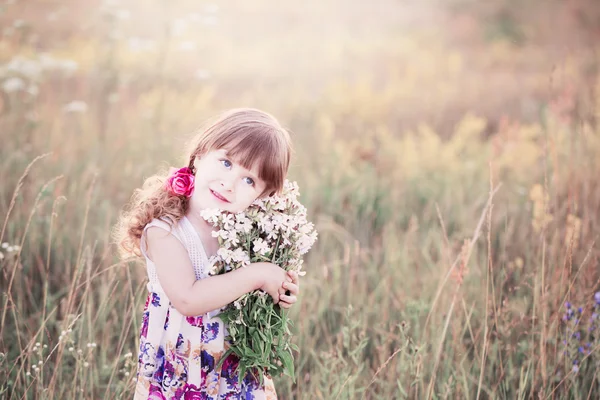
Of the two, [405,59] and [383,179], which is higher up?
[405,59]

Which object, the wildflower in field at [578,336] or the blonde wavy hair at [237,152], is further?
the wildflower in field at [578,336]

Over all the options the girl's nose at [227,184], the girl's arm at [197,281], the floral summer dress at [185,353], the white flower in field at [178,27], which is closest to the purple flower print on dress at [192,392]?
the floral summer dress at [185,353]

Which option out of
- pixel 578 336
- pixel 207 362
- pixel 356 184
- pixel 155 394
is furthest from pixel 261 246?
pixel 356 184

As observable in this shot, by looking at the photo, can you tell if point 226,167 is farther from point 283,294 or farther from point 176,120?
point 176,120

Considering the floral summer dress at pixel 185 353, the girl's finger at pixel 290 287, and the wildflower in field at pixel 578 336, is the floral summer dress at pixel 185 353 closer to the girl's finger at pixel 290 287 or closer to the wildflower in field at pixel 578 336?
the girl's finger at pixel 290 287

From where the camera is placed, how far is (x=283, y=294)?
1.84m

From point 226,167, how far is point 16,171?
7.96 ft

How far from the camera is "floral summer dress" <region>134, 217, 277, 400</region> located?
6.15 ft

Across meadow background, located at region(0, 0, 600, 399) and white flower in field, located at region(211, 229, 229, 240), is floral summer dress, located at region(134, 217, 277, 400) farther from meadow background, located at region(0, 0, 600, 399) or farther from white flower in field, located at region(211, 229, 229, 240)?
meadow background, located at region(0, 0, 600, 399)

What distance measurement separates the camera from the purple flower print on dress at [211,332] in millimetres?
1889

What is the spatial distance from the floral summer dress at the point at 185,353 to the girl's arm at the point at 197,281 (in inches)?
2.1

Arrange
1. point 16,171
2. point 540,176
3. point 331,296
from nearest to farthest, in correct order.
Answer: point 331,296, point 16,171, point 540,176

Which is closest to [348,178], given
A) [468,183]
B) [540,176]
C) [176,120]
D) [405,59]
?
[468,183]

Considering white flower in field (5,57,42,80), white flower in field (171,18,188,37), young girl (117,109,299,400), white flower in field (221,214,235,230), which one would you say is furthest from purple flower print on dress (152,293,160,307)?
white flower in field (171,18,188,37)
